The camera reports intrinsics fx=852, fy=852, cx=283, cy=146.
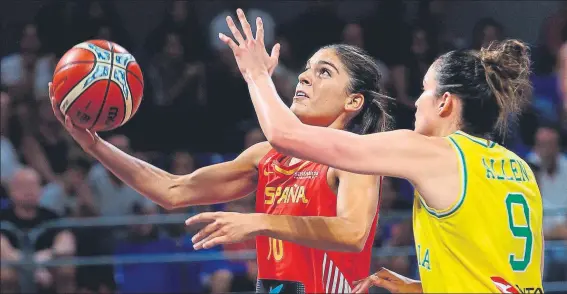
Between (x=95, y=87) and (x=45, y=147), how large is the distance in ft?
14.7

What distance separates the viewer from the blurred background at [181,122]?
22.5ft

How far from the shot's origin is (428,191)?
2.74 metres

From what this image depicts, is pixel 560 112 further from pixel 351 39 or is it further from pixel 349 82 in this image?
pixel 349 82

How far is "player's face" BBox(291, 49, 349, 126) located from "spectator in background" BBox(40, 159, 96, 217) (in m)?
4.11

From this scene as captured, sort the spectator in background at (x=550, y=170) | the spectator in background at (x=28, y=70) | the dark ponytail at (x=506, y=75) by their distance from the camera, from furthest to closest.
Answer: the spectator in background at (x=28, y=70) → the spectator in background at (x=550, y=170) → the dark ponytail at (x=506, y=75)

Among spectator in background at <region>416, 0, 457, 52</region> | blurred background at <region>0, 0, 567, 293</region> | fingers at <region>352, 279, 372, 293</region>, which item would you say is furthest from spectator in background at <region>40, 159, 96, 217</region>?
fingers at <region>352, 279, 372, 293</region>

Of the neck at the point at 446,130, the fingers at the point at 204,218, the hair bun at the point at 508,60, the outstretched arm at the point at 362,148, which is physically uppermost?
the hair bun at the point at 508,60

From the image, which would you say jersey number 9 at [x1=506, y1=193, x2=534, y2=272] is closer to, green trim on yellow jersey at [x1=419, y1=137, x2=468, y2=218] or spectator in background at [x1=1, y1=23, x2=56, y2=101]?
green trim on yellow jersey at [x1=419, y1=137, x2=468, y2=218]

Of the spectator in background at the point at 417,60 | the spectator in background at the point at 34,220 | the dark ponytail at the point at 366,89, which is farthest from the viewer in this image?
the spectator in background at the point at 417,60

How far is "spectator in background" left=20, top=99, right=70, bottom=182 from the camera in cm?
780

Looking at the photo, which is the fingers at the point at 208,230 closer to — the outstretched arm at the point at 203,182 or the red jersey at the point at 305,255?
the red jersey at the point at 305,255

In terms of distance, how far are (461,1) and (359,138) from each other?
291 inches

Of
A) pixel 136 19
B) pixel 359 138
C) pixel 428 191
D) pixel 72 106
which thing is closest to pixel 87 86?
pixel 72 106

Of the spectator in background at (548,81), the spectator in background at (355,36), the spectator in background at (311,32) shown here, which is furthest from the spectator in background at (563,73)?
the spectator in background at (311,32)
